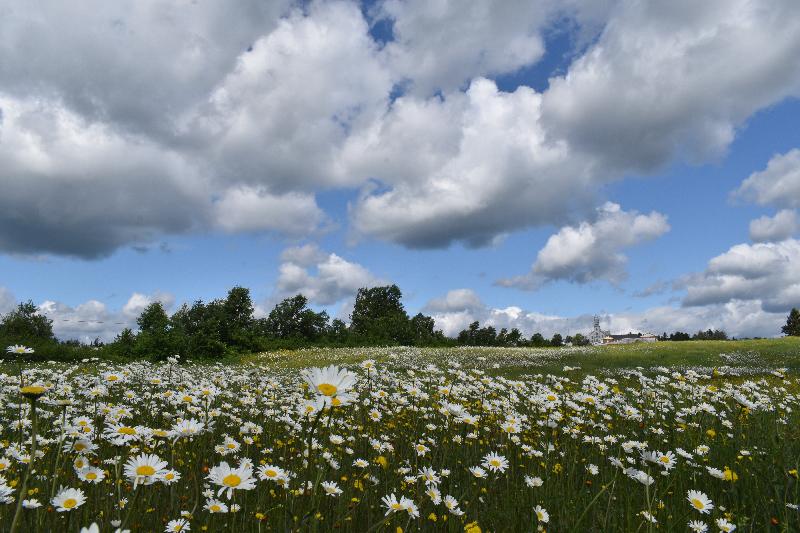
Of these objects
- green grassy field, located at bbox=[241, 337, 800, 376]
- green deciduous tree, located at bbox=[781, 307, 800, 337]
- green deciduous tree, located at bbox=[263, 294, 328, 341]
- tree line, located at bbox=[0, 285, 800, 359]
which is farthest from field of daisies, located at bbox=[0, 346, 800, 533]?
green deciduous tree, located at bbox=[781, 307, 800, 337]

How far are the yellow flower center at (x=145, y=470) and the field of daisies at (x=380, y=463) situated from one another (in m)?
0.01

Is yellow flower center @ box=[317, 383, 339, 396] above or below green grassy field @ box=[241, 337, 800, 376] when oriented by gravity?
above

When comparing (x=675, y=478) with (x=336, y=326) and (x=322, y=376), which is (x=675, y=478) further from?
(x=336, y=326)

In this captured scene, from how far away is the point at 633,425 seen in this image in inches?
296

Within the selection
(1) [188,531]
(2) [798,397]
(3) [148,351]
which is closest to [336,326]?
(3) [148,351]

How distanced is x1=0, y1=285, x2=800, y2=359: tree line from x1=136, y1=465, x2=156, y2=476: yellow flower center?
2794cm

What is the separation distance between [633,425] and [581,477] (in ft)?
7.97

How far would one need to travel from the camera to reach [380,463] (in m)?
4.87

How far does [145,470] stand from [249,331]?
4717 centimetres

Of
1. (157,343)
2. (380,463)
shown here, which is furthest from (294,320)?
(380,463)

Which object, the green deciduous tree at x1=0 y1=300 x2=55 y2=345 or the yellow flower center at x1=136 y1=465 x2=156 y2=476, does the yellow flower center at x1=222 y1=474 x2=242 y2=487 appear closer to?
the yellow flower center at x1=136 y1=465 x2=156 y2=476

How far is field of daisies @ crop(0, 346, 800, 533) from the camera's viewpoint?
306 cm

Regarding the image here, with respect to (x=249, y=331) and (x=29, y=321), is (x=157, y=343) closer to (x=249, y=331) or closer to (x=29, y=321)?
(x=249, y=331)

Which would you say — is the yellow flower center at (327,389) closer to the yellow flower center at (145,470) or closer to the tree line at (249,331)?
the yellow flower center at (145,470)
